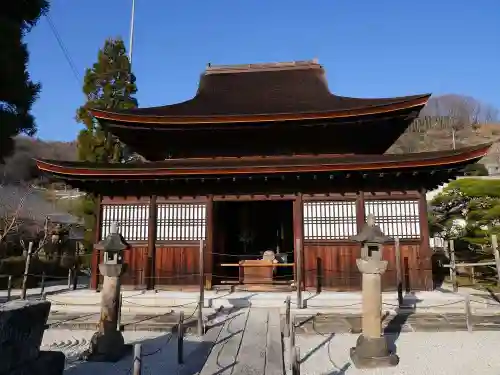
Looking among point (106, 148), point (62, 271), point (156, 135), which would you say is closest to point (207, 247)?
point (156, 135)

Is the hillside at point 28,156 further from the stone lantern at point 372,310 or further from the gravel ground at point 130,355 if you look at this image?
the stone lantern at point 372,310

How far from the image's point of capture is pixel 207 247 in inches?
499

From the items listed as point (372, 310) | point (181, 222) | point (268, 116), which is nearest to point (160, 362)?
point (372, 310)

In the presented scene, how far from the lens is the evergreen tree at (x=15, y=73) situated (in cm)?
934

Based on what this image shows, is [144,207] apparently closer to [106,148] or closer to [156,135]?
[156,135]

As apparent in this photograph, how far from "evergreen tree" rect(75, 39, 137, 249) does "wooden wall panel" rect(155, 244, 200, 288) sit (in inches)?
410

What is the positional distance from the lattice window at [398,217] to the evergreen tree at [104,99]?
607 inches

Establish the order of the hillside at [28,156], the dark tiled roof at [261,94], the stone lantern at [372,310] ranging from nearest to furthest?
1. the stone lantern at [372,310]
2. the dark tiled roof at [261,94]
3. the hillside at [28,156]

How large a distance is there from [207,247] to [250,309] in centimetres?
296

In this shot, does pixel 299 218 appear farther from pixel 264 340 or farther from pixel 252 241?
pixel 252 241

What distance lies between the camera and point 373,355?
7.00 metres

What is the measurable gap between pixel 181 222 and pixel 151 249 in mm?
1315

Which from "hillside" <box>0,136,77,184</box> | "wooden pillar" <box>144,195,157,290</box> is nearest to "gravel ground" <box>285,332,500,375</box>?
"wooden pillar" <box>144,195,157,290</box>

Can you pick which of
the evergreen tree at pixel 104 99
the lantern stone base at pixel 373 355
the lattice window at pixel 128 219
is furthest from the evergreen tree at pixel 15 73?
the evergreen tree at pixel 104 99
